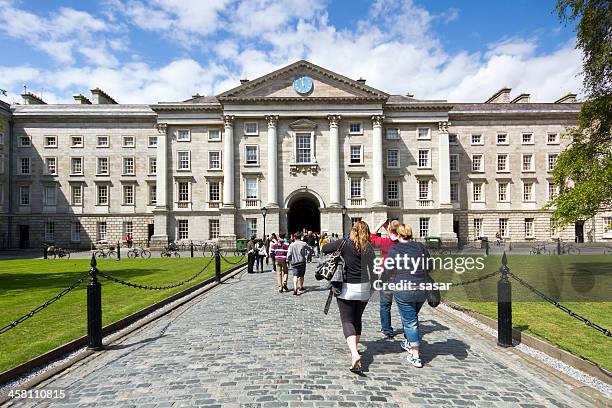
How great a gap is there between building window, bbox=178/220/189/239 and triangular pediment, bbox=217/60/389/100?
485 inches

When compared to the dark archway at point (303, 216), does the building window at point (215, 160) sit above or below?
above

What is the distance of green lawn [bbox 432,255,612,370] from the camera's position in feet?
20.6

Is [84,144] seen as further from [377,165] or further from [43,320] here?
[43,320]

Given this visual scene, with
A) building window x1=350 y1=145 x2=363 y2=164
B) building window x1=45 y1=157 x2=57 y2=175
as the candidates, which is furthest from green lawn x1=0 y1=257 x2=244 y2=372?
building window x1=45 y1=157 x2=57 y2=175

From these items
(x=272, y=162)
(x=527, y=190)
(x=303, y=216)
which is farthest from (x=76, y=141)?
(x=527, y=190)

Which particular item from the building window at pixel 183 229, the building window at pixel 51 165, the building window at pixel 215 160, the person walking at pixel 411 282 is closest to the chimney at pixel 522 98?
the building window at pixel 215 160

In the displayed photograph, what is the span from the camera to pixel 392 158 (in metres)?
36.2

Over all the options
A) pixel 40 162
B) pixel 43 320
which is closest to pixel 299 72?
pixel 40 162

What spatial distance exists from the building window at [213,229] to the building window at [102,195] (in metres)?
11.7

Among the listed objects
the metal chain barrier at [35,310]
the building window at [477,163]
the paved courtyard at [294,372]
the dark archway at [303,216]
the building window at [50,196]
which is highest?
the building window at [477,163]

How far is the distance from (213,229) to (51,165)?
18.6 m

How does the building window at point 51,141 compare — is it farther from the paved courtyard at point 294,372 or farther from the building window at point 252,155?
the paved courtyard at point 294,372

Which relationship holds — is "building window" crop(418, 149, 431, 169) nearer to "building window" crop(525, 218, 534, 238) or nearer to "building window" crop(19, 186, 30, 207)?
"building window" crop(525, 218, 534, 238)

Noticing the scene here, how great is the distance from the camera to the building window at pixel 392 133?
119 feet
